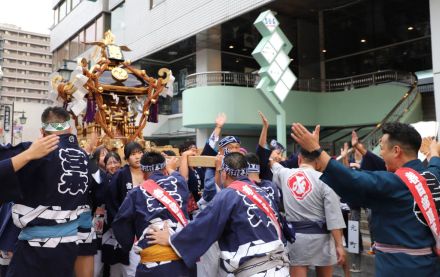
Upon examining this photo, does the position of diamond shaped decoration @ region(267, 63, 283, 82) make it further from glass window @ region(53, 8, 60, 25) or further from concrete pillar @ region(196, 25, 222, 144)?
glass window @ region(53, 8, 60, 25)

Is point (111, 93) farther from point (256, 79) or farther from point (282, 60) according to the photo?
point (256, 79)

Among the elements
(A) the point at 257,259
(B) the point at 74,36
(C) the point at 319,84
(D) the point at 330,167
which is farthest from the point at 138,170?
(B) the point at 74,36

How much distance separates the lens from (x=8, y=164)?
2406 millimetres

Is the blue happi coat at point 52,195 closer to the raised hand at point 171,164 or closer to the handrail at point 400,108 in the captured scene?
the raised hand at point 171,164

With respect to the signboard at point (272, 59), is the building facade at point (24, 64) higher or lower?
higher

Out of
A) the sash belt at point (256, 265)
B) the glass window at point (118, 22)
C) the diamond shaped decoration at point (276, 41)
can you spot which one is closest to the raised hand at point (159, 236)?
the sash belt at point (256, 265)

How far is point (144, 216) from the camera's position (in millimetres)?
2986

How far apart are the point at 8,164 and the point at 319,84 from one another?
609 inches

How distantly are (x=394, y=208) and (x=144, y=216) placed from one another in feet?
5.84

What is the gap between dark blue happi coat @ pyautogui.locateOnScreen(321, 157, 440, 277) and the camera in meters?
2.24

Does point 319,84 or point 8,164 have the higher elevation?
point 319,84

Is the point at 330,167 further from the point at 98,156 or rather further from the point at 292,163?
the point at 98,156

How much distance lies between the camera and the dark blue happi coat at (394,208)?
2236 mm

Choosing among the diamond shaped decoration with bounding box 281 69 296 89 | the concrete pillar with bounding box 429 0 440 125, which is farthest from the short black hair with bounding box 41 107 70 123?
the concrete pillar with bounding box 429 0 440 125
